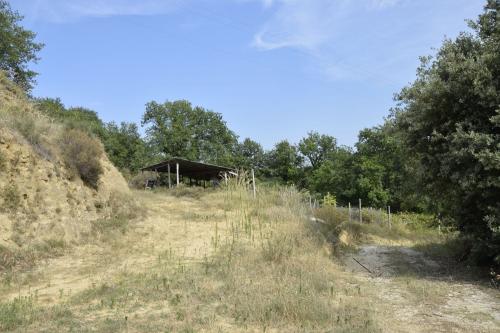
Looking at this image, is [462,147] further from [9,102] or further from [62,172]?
[9,102]

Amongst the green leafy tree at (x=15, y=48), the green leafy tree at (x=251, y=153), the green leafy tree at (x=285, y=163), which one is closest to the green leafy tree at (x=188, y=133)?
the green leafy tree at (x=251, y=153)

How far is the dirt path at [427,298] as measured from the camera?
608 cm

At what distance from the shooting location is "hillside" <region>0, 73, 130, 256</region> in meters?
10.7

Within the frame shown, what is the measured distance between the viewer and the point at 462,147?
28.4 feet

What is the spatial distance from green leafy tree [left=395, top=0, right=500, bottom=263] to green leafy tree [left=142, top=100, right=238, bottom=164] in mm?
44438

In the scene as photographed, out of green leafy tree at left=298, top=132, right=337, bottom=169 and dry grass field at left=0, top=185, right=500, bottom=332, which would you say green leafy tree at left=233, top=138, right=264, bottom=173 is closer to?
green leafy tree at left=298, top=132, right=337, bottom=169

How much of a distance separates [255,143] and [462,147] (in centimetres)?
5223

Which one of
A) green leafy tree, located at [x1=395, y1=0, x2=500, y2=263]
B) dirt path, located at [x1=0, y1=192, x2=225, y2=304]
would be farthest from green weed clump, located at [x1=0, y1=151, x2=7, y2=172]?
green leafy tree, located at [x1=395, y1=0, x2=500, y2=263]

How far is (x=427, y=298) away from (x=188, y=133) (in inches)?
1946

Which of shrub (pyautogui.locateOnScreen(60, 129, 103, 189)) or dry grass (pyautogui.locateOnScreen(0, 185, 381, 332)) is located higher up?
shrub (pyautogui.locateOnScreen(60, 129, 103, 189))

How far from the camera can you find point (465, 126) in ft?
29.6

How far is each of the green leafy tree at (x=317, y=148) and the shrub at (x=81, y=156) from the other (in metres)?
46.7

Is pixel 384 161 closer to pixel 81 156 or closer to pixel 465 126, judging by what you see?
pixel 81 156

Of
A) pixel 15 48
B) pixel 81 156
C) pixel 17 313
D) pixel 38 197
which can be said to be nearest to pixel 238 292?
pixel 17 313
